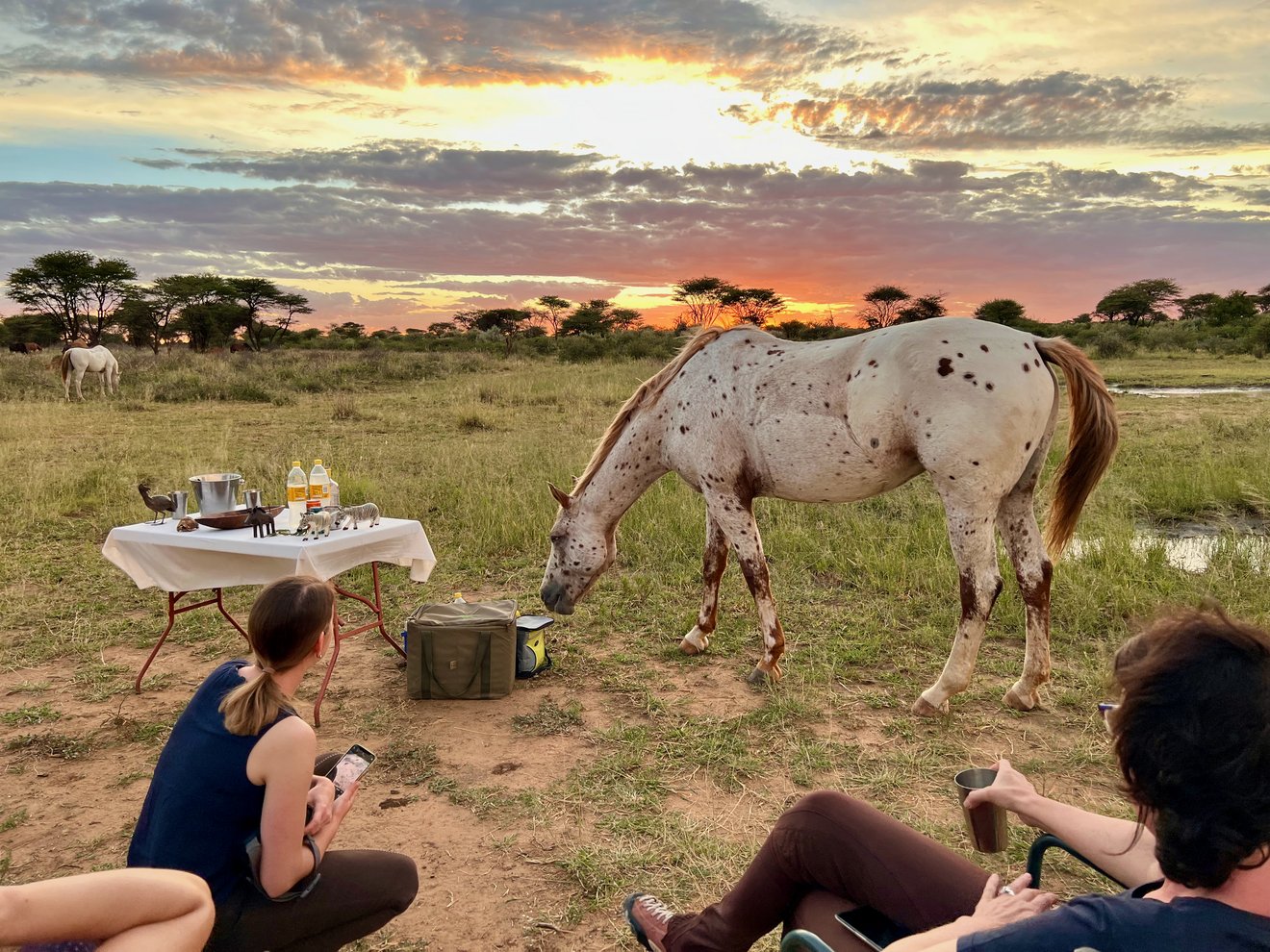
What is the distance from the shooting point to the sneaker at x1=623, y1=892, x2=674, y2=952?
90.9 inches

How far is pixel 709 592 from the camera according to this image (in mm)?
5062

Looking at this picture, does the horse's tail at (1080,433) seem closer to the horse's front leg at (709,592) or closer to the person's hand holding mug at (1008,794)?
the horse's front leg at (709,592)

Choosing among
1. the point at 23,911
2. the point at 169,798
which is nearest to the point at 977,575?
the point at 169,798

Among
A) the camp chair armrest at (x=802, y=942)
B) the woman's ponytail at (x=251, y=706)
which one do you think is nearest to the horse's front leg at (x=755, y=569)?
the camp chair armrest at (x=802, y=942)

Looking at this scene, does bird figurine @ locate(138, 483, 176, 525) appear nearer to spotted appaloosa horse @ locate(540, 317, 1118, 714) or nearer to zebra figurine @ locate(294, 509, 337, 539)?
zebra figurine @ locate(294, 509, 337, 539)

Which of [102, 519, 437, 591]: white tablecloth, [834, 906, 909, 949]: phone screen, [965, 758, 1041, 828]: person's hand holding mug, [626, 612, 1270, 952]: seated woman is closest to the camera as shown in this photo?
[626, 612, 1270, 952]: seated woman

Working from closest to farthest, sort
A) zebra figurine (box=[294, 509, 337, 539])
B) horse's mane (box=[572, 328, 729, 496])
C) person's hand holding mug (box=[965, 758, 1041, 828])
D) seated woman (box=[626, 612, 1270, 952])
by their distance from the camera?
seated woman (box=[626, 612, 1270, 952]) < person's hand holding mug (box=[965, 758, 1041, 828]) < zebra figurine (box=[294, 509, 337, 539]) < horse's mane (box=[572, 328, 729, 496])

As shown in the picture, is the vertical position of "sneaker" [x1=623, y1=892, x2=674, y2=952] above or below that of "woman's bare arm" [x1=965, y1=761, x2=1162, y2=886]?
below

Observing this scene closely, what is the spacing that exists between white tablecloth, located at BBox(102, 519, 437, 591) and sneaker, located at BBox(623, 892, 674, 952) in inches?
91.8

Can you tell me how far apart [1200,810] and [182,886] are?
72.8 inches

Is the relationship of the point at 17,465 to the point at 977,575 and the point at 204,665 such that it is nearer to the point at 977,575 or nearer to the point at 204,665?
the point at 204,665

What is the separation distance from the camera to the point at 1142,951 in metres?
1.17

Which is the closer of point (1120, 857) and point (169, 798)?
point (1120, 857)

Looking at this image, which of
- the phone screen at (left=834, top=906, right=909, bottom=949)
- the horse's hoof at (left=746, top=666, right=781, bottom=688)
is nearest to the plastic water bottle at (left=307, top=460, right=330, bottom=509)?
the horse's hoof at (left=746, top=666, right=781, bottom=688)
